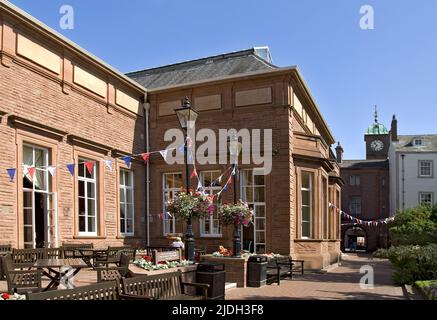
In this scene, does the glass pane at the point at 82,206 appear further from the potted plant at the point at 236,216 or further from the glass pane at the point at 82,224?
the potted plant at the point at 236,216

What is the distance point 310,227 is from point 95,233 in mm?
8477

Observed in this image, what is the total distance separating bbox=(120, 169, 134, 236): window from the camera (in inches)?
737

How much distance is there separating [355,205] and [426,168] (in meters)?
9.53

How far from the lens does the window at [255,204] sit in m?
18.7

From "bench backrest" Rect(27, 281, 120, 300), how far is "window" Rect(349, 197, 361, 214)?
5137 cm

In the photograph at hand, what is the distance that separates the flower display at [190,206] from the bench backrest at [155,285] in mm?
3695

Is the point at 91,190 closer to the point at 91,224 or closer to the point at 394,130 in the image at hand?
the point at 91,224

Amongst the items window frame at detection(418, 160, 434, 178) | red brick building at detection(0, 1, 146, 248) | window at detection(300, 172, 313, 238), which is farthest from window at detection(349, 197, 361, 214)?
red brick building at detection(0, 1, 146, 248)

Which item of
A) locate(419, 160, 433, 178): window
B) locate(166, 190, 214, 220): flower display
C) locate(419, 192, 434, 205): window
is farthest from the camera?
locate(419, 160, 433, 178): window

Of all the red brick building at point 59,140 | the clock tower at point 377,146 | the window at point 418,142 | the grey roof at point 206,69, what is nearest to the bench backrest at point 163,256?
the red brick building at point 59,140

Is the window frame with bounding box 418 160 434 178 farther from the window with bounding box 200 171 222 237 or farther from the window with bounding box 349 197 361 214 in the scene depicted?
the window with bounding box 200 171 222 237

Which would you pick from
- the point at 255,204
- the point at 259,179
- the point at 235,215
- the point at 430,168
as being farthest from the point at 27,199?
the point at 430,168

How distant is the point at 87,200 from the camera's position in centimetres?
1639
